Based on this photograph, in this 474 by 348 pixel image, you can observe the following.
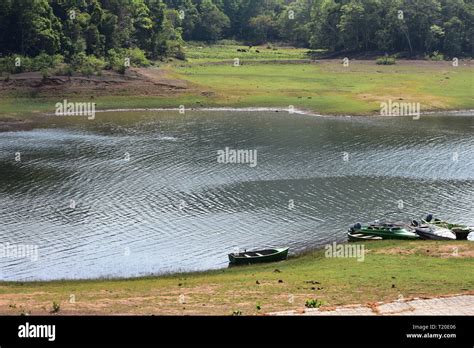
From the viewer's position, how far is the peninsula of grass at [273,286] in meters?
27.3

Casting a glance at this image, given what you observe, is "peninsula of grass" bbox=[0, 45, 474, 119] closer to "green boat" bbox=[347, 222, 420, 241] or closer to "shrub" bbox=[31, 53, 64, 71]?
"shrub" bbox=[31, 53, 64, 71]

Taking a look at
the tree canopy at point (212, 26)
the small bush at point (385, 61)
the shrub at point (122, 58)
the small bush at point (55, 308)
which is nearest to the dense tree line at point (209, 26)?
the tree canopy at point (212, 26)

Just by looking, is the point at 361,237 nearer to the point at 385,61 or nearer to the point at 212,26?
the point at 385,61

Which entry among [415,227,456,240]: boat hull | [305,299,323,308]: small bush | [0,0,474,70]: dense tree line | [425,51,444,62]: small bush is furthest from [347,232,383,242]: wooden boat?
[425,51,444,62]: small bush

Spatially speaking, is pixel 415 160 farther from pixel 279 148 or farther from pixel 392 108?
pixel 392 108

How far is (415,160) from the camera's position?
212ft

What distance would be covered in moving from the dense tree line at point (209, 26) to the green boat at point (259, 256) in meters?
78.2

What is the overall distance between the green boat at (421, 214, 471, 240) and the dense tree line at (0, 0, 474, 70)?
77.1 meters

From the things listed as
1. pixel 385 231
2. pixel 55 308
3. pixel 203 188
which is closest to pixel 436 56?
pixel 203 188

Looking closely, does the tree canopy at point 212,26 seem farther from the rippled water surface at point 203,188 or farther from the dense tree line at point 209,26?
the rippled water surface at point 203,188

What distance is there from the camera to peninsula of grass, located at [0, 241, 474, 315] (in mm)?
27328

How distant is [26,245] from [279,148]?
1336 inches

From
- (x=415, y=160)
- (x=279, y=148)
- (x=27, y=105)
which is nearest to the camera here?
(x=415, y=160)
